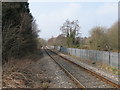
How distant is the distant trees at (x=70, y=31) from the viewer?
199 feet

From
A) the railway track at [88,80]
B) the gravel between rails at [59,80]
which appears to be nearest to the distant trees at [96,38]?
the railway track at [88,80]

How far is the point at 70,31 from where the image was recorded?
62688 mm

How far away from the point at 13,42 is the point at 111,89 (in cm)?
1138

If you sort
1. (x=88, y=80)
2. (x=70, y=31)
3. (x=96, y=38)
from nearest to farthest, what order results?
(x=88, y=80) → (x=96, y=38) → (x=70, y=31)

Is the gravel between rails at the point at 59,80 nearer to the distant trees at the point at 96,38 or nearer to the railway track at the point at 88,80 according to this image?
the railway track at the point at 88,80

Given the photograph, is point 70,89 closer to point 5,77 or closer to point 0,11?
point 5,77

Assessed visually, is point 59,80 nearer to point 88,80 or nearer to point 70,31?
point 88,80

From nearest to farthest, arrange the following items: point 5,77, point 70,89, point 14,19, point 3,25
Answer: point 70,89 → point 5,77 → point 3,25 → point 14,19

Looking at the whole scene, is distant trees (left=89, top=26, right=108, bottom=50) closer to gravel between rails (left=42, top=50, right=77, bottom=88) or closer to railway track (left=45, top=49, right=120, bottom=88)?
railway track (left=45, top=49, right=120, bottom=88)

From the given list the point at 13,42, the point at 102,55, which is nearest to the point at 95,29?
the point at 102,55

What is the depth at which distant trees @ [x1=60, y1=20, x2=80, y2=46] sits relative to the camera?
6056 centimetres

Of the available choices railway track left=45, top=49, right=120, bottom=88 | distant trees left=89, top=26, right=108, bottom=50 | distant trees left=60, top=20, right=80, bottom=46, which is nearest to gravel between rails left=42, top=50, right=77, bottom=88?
railway track left=45, top=49, right=120, bottom=88

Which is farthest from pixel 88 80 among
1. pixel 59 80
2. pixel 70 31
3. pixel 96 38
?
pixel 70 31

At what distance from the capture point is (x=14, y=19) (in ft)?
62.6
